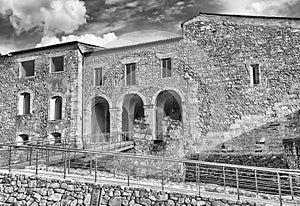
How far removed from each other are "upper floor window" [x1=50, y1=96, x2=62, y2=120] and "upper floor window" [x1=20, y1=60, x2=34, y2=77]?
8.88ft

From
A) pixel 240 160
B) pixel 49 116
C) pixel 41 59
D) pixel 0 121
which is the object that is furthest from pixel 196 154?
pixel 0 121

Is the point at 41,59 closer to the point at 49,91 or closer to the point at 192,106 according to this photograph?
the point at 49,91

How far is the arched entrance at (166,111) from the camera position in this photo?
16.5m

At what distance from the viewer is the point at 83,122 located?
19.2 metres

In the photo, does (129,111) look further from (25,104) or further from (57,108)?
(25,104)

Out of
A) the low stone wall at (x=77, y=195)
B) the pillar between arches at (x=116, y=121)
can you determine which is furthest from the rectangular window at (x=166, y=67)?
the low stone wall at (x=77, y=195)

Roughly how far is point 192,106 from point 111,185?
817 centimetres

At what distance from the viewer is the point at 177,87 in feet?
55.4

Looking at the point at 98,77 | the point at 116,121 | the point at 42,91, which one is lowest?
the point at 116,121

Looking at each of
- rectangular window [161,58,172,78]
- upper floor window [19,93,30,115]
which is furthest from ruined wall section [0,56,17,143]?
rectangular window [161,58,172,78]

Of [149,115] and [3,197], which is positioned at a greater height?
[149,115]

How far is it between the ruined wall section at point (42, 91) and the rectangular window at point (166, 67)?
16.7 ft

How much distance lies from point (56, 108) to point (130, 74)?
5115mm

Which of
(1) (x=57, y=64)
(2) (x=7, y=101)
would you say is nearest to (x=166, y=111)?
(1) (x=57, y=64)
